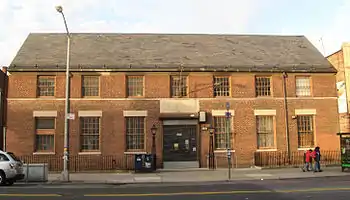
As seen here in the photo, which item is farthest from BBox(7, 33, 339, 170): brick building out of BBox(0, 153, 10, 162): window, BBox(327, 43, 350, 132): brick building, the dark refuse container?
BBox(0, 153, 10, 162): window

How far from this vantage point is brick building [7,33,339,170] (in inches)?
1006

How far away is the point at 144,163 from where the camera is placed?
23609mm

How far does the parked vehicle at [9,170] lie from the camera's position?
687 inches

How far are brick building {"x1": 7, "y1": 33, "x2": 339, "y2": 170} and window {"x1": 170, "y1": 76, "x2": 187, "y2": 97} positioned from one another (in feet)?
0.24

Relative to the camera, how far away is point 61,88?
85.1 ft

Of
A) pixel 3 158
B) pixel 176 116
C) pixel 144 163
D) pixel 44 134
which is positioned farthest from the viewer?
pixel 176 116

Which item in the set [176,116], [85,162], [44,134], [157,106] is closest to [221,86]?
[176,116]

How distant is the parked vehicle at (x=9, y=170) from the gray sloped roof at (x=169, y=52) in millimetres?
9359

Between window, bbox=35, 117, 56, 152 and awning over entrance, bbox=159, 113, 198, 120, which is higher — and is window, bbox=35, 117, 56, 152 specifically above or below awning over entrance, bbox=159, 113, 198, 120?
below

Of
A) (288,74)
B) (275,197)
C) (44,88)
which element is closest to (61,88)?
(44,88)

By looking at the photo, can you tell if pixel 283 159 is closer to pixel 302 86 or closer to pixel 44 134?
pixel 302 86

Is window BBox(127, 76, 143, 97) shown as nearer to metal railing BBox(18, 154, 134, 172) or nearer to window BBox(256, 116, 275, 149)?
metal railing BBox(18, 154, 134, 172)

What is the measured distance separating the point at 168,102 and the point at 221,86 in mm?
4128

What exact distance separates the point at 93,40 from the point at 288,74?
15.5 m
